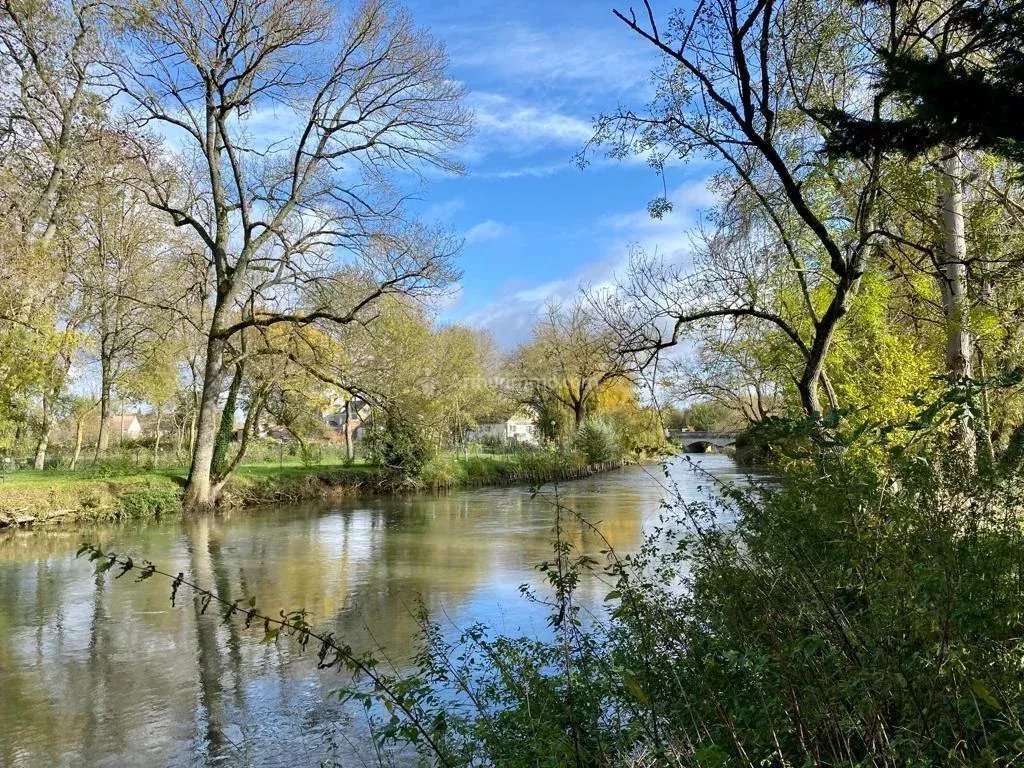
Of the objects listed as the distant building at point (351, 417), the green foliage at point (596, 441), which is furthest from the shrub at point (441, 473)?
the green foliage at point (596, 441)

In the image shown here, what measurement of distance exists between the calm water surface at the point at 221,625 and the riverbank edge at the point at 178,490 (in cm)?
95

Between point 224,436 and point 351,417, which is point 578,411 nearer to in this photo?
point 351,417

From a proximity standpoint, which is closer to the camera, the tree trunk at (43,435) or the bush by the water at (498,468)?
the tree trunk at (43,435)

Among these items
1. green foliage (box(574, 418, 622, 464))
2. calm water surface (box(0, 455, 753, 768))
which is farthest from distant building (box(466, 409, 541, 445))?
calm water surface (box(0, 455, 753, 768))

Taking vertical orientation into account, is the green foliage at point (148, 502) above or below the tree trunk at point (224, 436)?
below

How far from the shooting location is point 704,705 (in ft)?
9.73

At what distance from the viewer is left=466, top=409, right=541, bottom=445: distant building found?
53469 mm

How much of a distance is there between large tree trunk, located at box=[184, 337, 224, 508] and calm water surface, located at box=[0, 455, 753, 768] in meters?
2.08

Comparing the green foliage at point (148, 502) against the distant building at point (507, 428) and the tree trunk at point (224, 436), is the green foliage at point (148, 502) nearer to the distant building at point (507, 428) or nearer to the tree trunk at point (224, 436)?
the tree trunk at point (224, 436)

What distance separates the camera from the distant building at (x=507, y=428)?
53469 mm

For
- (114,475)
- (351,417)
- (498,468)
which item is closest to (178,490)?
(114,475)

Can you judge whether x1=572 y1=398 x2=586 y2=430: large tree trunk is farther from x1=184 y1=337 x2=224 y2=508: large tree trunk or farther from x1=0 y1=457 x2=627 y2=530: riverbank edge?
x1=184 y1=337 x2=224 y2=508: large tree trunk

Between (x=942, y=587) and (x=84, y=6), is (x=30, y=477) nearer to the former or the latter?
(x=84, y=6)

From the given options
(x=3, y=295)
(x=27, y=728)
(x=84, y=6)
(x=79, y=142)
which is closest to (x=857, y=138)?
(x=27, y=728)
